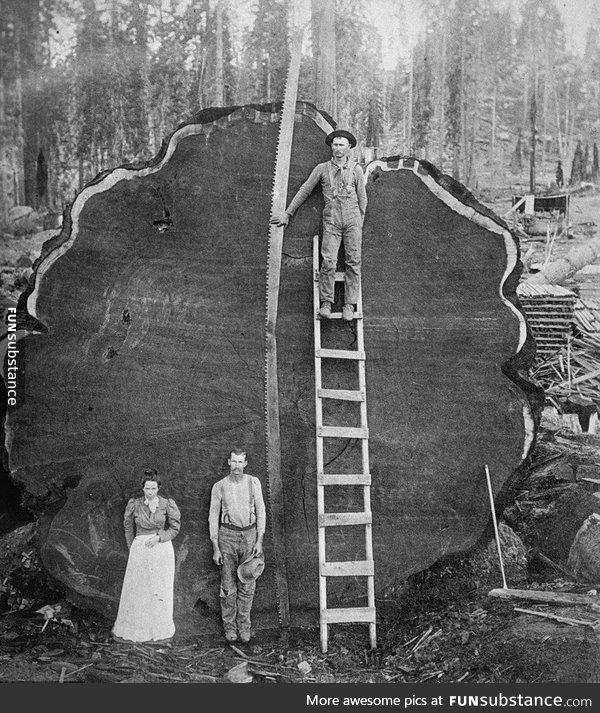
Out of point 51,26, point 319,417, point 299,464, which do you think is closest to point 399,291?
point 319,417

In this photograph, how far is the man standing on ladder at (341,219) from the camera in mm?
3758

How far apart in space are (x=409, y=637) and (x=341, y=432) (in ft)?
4.04

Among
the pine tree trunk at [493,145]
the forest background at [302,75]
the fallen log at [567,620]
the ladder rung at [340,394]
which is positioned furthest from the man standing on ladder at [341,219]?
the fallen log at [567,620]

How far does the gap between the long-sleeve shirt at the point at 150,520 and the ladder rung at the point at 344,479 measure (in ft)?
2.82

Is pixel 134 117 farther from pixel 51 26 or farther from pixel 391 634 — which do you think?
pixel 391 634

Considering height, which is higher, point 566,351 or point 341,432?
point 566,351

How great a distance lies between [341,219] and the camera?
3.77 m

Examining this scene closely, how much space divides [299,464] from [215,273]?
4.10 feet

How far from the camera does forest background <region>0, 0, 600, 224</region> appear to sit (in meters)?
4.34

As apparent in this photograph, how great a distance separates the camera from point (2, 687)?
11.7 ft

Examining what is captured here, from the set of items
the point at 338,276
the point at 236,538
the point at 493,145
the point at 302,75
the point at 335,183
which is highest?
the point at 302,75

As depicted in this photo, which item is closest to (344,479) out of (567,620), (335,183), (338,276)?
(338,276)

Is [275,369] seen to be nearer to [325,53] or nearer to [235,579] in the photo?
[235,579]

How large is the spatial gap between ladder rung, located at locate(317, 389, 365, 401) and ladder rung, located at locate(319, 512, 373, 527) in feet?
2.18
